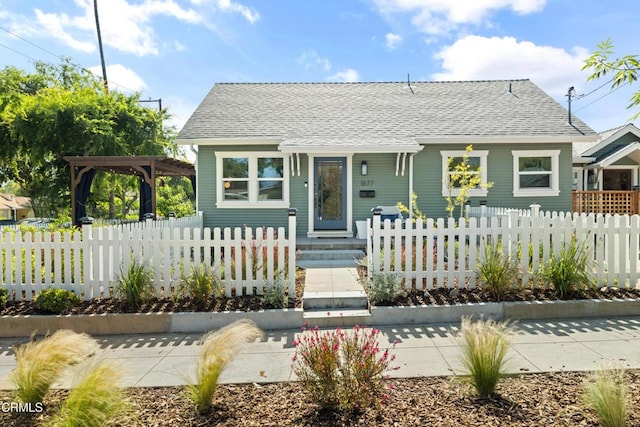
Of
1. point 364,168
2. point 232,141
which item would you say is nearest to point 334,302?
point 364,168

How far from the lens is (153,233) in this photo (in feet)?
17.6

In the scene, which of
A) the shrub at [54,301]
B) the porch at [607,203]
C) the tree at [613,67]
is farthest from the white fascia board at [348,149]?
the porch at [607,203]

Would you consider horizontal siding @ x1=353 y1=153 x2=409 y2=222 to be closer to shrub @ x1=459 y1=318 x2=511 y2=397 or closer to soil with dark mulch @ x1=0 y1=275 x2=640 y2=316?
soil with dark mulch @ x1=0 y1=275 x2=640 y2=316

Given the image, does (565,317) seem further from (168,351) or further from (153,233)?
(153,233)

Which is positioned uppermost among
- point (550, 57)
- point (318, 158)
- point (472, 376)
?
point (550, 57)

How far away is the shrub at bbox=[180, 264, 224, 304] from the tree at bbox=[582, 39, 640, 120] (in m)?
4.80

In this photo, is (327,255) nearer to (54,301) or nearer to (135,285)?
(135,285)

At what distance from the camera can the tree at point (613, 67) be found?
2996 millimetres

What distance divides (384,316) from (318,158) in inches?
261

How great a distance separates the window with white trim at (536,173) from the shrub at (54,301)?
11350 mm

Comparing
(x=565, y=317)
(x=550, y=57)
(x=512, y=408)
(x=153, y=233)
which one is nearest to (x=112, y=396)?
(x=512, y=408)

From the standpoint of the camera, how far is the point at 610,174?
55.7ft

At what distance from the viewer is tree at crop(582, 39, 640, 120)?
118 inches

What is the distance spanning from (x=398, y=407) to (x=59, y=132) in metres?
18.0
